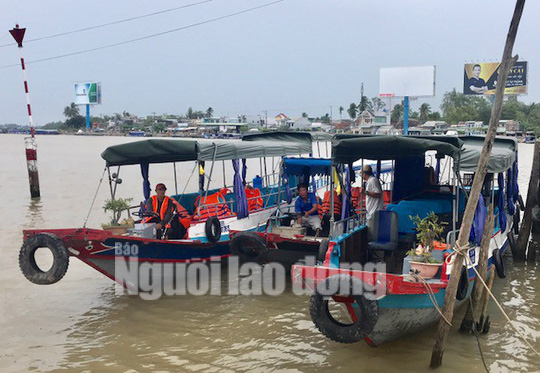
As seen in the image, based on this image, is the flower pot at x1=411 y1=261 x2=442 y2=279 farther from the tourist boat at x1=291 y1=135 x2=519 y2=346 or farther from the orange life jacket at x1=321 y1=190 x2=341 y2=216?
the orange life jacket at x1=321 y1=190 x2=341 y2=216

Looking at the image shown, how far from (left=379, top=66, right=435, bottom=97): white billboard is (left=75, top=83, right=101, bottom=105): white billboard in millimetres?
83975

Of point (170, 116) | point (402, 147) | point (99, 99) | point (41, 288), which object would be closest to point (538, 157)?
point (402, 147)

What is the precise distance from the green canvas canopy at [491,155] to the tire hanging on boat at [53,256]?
5.51 m

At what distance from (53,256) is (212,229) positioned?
8.50ft

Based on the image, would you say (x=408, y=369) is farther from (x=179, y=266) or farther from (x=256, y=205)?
(x=256, y=205)

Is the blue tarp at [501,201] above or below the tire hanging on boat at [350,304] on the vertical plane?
above

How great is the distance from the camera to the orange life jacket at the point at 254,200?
11311mm

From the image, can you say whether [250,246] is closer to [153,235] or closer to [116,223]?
[153,235]

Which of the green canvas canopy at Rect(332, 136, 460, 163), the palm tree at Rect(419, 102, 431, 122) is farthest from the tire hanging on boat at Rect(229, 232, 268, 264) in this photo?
the palm tree at Rect(419, 102, 431, 122)

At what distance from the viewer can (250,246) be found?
9.02 m

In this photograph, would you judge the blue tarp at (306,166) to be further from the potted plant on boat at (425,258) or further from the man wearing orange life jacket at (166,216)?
the potted plant on boat at (425,258)

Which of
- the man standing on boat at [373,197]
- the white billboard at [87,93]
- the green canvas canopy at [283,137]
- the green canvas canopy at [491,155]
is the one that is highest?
the white billboard at [87,93]

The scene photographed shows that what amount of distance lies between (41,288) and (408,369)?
21.0 ft

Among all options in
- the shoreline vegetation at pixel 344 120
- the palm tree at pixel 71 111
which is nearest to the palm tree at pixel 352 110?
the shoreline vegetation at pixel 344 120
